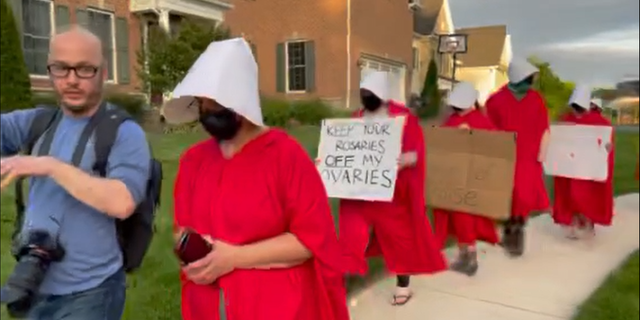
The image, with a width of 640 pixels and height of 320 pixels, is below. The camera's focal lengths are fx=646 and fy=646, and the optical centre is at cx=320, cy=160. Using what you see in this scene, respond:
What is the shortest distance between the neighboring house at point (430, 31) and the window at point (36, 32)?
155 cm

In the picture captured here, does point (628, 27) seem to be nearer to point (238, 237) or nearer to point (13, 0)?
point (238, 237)

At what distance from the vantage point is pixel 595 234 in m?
5.86

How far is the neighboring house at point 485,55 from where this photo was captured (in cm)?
287

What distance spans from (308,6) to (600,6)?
118cm

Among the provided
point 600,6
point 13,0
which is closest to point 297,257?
point 13,0

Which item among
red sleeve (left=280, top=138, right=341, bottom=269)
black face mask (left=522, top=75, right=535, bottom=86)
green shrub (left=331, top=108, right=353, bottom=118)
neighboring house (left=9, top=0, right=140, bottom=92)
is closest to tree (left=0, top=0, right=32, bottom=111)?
neighboring house (left=9, top=0, right=140, bottom=92)

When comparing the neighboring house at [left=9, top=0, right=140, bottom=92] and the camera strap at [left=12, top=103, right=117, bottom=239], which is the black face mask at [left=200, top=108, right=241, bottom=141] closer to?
the camera strap at [left=12, top=103, right=117, bottom=239]

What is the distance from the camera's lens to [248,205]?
6.02 feet

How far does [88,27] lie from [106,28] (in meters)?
0.07

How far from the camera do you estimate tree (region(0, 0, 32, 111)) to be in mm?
2385

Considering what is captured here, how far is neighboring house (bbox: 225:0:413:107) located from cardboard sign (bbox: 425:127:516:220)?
1.10m

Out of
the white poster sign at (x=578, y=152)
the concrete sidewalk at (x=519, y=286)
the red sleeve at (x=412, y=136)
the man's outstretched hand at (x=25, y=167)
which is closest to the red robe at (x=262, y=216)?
the man's outstretched hand at (x=25, y=167)

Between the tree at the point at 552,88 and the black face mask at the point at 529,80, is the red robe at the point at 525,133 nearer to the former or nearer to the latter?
the tree at the point at 552,88

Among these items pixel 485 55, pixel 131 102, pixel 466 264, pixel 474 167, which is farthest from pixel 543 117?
pixel 131 102
